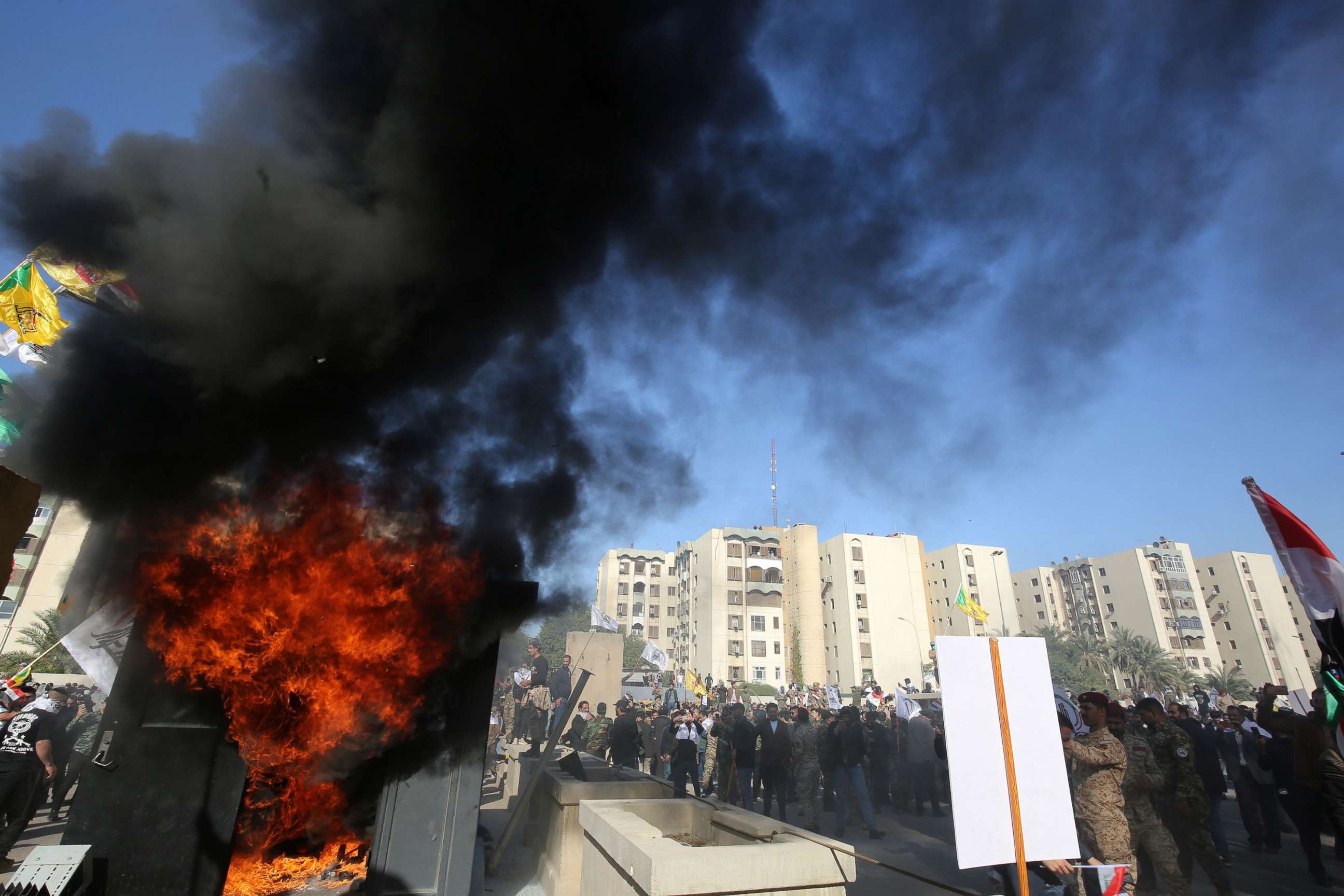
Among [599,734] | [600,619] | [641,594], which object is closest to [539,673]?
[599,734]

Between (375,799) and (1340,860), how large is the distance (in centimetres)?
1171

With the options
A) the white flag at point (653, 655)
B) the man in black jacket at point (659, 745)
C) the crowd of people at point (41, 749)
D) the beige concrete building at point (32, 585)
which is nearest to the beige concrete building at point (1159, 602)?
the white flag at point (653, 655)

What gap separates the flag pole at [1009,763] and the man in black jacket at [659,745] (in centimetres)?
1066

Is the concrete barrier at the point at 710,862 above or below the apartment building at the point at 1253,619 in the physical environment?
below

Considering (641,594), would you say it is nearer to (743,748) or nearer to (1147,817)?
(743,748)

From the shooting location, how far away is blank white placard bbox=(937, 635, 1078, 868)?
3447 mm

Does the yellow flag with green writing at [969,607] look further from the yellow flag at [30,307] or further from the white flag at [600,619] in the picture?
the yellow flag at [30,307]

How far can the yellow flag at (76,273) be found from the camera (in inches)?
239

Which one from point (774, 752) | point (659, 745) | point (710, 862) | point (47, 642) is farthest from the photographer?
point (47, 642)

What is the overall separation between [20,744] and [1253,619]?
108 meters

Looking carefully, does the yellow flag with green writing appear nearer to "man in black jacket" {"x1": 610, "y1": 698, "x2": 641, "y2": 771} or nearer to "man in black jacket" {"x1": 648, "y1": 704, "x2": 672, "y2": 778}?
"man in black jacket" {"x1": 648, "y1": 704, "x2": 672, "y2": 778}

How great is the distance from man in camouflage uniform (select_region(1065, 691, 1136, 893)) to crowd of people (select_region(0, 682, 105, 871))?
8.06 m

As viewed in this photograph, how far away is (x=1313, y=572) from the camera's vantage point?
4.59 metres

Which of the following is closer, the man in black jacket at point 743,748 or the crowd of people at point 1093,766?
the crowd of people at point 1093,766
